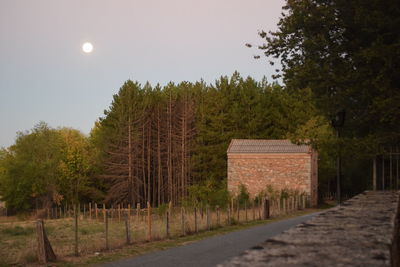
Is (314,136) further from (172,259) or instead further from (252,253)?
(252,253)

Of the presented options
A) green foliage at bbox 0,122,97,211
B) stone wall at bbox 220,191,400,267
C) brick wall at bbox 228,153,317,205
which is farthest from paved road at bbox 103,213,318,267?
green foliage at bbox 0,122,97,211

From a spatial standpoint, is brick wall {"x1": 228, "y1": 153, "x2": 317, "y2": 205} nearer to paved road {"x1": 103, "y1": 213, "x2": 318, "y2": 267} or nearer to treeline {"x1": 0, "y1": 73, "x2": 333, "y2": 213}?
treeline {"x1": 0, "y1": 73, "x2": 333, "y2": 213}

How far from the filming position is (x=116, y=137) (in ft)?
200

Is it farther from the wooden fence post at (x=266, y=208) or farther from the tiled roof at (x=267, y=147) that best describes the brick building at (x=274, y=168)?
the wooden fence post at (x=266, y=208)

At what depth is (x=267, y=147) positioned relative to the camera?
141ft

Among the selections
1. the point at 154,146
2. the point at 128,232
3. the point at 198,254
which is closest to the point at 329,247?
the point at 198,254

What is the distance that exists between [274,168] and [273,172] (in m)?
0.36

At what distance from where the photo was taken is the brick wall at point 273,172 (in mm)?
41094

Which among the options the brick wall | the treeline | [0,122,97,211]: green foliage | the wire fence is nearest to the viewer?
the wire fence

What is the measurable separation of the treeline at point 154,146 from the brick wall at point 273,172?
50.1 feet

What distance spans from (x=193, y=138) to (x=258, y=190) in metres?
23.8

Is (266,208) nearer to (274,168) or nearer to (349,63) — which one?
(274,168)

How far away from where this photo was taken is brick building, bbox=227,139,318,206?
41.1m

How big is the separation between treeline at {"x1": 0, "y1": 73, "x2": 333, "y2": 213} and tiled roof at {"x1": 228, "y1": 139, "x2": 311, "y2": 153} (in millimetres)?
13597
